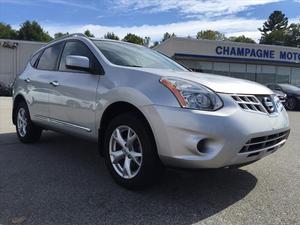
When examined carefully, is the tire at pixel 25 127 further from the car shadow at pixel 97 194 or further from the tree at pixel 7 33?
the tree at pixel 7 33

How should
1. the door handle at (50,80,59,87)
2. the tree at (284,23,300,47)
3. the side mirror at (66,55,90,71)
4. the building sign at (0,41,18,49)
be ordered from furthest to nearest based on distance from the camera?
the tree at (284,23,300,47), the building sign at (0,41,18,49), the door handle at (50,80,59,87), the side mirror at (66,55,90,71)

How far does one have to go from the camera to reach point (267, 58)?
35.7 metres

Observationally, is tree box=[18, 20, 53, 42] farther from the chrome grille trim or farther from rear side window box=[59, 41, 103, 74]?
the chrome grille trim

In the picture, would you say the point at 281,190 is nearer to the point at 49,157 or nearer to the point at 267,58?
the point at 49,157

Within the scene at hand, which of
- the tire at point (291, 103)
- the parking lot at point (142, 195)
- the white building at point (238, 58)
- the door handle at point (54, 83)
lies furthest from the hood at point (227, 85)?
the white building at point (238, 58)

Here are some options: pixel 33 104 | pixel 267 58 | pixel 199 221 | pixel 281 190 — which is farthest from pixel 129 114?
pixel 267 58

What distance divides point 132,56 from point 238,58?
30.5 meters

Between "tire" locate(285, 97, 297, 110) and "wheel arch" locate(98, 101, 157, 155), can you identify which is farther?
"tire" locate(285, 97, 297, 110)

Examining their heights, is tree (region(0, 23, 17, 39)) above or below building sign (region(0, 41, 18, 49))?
above

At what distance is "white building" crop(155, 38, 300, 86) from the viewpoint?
109 ft

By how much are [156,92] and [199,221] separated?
50.7 inches

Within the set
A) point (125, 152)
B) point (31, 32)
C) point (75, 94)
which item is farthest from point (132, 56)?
point (31, 32)

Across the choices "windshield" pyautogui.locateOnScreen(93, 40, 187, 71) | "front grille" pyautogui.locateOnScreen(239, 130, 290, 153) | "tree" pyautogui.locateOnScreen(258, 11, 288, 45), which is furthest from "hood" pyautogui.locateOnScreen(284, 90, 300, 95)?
"tree" pyautogui.locateOnScreen(258, 11, 288, 45)

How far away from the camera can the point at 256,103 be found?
3998 mm
